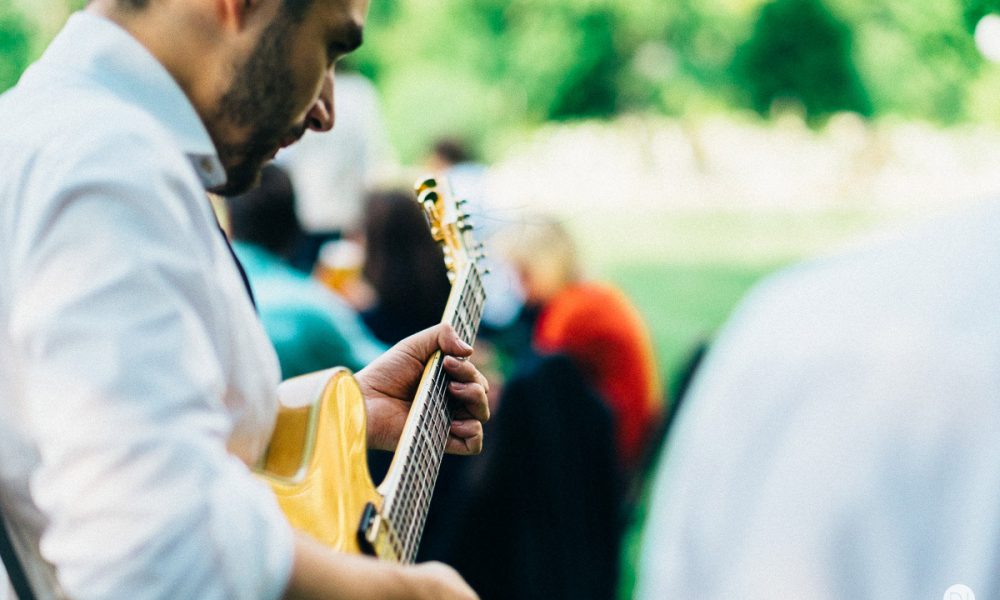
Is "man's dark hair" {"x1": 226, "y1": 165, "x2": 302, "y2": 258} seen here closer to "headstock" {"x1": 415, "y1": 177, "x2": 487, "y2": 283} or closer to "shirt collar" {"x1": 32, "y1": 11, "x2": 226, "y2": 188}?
"headstock" {"x1": 415, "y1": 177, "x2": 487, "y2": 283}

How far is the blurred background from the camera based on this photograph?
14.3 metres

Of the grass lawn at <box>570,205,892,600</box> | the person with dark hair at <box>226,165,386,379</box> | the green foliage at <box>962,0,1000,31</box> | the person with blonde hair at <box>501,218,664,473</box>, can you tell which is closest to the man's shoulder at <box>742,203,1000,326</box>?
the green foliage at <box>962,0,1000,31</box>

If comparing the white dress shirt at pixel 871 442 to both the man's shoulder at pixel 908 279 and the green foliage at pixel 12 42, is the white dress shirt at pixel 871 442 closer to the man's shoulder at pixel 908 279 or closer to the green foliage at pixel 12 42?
the man's shoulder at pixel 908 279

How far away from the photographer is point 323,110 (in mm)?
1415

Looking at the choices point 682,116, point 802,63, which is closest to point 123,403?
point 802,63

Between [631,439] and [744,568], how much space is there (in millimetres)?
4480

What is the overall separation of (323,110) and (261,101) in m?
0.15

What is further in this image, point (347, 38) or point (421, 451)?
point (421, 451)

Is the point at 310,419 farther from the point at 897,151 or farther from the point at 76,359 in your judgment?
the point at 897,151

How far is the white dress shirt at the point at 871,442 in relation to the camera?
2.68 ft

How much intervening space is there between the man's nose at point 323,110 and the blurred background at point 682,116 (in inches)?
403

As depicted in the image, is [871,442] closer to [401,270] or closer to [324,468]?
[324,468]

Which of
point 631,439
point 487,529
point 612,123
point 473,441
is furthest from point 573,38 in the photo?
point 473,441

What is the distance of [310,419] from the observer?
1328 mm
